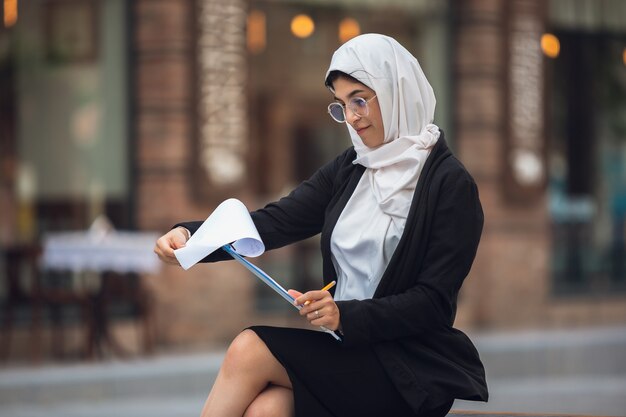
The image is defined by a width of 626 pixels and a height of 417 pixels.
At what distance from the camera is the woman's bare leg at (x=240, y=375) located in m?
3.20

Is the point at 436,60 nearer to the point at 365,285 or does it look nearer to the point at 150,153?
the point at 150,153

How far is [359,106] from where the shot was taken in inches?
132

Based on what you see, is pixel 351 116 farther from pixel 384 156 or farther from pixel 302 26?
pixel 302 26

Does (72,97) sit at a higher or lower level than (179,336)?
higher

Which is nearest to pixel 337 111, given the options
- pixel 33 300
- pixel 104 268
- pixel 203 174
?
pixel 104 268

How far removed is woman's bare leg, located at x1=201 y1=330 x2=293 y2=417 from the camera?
3195 millimetres

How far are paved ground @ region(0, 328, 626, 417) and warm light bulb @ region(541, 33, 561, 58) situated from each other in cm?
366

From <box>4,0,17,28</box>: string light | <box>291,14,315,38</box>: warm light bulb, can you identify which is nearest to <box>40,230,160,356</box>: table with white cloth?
<box>4,0,17,28</box>: string light

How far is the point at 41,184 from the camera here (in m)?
11.4

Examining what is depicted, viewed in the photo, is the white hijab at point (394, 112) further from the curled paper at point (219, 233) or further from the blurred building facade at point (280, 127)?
the blurred building facade at point (280, 127)

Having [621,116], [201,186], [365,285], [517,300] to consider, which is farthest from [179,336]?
[365,285]

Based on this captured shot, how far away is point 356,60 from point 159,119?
835cm

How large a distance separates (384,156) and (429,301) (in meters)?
0.41

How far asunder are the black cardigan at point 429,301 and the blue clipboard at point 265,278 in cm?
12
